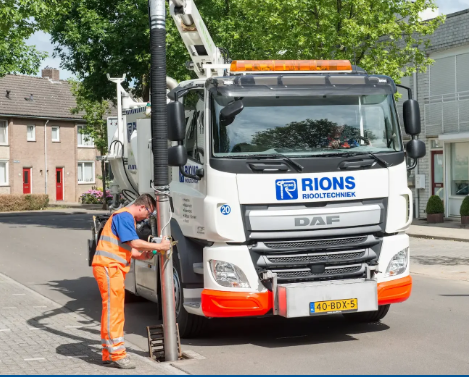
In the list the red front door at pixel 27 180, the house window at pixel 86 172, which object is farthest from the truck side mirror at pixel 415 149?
the house window at pixel 86 172

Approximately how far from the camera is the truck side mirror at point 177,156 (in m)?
7.91

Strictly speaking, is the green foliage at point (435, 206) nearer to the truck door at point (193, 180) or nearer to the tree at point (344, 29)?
the tree at point (344, 29)

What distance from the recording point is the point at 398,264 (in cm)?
820

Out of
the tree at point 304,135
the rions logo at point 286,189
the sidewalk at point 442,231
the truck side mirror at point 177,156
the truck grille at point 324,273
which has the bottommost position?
the sidewalk at point 442,231

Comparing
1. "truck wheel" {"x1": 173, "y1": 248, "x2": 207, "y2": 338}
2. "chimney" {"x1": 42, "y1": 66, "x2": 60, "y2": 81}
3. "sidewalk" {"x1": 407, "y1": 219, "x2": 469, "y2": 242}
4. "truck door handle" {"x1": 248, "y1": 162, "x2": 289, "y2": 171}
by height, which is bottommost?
"sidewalk" {"x1": 407, "y1": 219, "x2": 469, "y2": 242}

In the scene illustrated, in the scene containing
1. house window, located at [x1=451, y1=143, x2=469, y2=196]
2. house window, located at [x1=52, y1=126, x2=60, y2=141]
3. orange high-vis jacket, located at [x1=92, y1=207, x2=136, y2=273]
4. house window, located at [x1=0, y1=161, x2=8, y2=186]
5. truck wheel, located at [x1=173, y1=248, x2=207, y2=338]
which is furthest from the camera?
house window, located at [x1=52, y1=126, x2=60, y2=141]

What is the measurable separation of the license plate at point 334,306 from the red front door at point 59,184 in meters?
50.7

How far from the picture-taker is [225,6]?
93.0 ft

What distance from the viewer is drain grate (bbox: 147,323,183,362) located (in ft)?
24.4

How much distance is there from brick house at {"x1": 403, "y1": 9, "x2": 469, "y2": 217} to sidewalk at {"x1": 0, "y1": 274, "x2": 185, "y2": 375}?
18.2 m

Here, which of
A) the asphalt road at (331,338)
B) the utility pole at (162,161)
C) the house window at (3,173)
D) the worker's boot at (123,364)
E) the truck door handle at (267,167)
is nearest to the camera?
the worker's boot at (123,364)

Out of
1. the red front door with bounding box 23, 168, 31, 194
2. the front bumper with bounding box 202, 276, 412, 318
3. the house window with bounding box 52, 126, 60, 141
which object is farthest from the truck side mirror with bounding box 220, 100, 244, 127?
the house window with bounding box 52, 126, 60, 141

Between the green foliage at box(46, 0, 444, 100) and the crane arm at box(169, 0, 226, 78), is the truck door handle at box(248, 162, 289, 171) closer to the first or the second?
the crane arm at box(169, 0, 226, 78)

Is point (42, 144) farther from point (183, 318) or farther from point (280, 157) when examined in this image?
point (280, 157)
